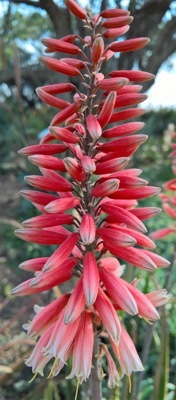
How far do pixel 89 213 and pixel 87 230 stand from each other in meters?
0.14

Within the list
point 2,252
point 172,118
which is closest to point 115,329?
point 2,252

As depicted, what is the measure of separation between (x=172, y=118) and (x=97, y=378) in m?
13.3

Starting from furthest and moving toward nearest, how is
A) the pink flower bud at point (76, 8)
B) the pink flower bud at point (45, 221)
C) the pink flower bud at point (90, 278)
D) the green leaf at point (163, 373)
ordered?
the green leaf at point (163, 373)
the pink flower bud at point (76, 8)
the pink flower bud at point (45, 221)
the pink flower bud at point (90, 278)

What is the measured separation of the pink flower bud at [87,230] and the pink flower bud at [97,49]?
446mm

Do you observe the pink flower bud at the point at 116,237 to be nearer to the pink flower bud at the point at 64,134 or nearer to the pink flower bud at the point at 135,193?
the pink flower bud at the point at 135,193

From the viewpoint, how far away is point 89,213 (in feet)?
4.60

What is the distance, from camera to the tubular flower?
1.30 meters

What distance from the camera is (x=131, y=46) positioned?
1442 mm

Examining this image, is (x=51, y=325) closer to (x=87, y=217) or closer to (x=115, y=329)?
(x=115, y=329)

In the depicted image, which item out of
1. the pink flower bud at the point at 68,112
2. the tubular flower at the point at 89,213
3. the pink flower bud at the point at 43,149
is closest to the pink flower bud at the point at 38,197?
the tubular flower at the point at 89,213

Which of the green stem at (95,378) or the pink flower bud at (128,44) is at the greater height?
the pink flower bud at (128,44)

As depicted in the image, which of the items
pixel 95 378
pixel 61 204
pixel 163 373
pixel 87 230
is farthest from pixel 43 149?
pixel 163 373

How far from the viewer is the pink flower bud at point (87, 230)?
1.26 meters

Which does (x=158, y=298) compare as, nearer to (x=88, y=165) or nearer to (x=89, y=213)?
(x=89, y=213)
